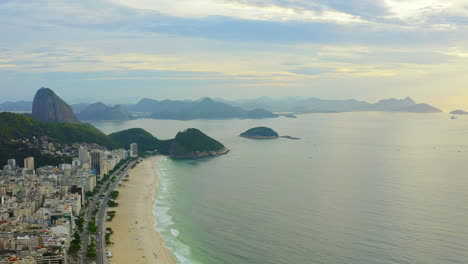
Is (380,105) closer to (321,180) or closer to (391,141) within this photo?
(391,141)

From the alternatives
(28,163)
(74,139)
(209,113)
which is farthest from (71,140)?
(209,113)

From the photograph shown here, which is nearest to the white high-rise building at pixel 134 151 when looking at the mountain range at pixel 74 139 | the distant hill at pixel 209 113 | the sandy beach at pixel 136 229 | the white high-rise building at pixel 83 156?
the mountain range at pixel 74 139

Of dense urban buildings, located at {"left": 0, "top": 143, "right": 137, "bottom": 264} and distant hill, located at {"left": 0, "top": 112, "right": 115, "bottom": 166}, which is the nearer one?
dense urban buildings, located at {"left": 0, "top": 143, "right": 137, "bottom": 264}

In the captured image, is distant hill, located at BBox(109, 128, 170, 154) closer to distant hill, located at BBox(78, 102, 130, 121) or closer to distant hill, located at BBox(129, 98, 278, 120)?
distant hill, located at BBox(78, 102, 130, 121)

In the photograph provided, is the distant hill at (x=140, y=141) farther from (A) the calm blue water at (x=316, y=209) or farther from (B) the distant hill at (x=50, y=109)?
(B) the distant hill at (x=50, y=109)

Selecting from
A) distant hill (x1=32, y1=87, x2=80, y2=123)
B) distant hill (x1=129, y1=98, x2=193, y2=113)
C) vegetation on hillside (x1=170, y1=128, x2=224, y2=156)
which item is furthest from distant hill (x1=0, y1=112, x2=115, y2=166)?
distant hill (x1=129, y1=98, x2=193, y2=113)

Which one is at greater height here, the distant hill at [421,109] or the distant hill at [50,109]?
the distant hill at [421,109]
